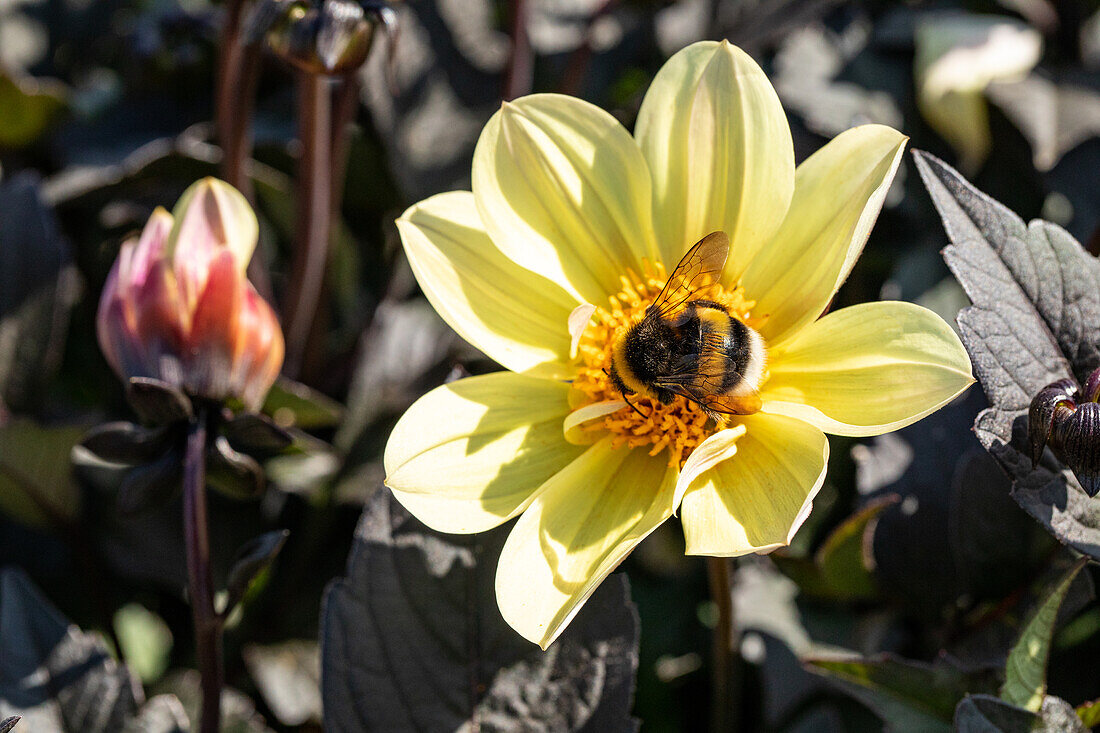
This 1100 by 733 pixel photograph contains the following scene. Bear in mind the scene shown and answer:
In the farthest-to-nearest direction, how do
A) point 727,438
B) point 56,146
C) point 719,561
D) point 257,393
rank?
point 56,146
point 257,393
point 719,561
point 727,438

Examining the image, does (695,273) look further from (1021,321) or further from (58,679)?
(58,679)

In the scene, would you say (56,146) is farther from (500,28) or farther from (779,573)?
(779,573)

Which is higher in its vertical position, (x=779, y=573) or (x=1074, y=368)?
(x=1074, y=368)

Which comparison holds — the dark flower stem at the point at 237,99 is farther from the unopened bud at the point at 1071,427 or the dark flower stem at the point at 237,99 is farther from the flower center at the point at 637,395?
the unopened bud at the point at 1071,427

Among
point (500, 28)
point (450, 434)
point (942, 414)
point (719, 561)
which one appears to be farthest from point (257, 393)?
point (500, 28)

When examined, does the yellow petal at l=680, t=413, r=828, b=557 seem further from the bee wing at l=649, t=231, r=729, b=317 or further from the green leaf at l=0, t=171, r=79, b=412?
the green leaf at l=0, t=171, r=79, b=412

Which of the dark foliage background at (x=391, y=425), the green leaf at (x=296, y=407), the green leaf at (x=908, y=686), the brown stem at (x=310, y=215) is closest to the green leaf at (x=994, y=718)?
the dark foliage background at (x=391, y=425)

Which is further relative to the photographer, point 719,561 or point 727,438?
point 719,561
